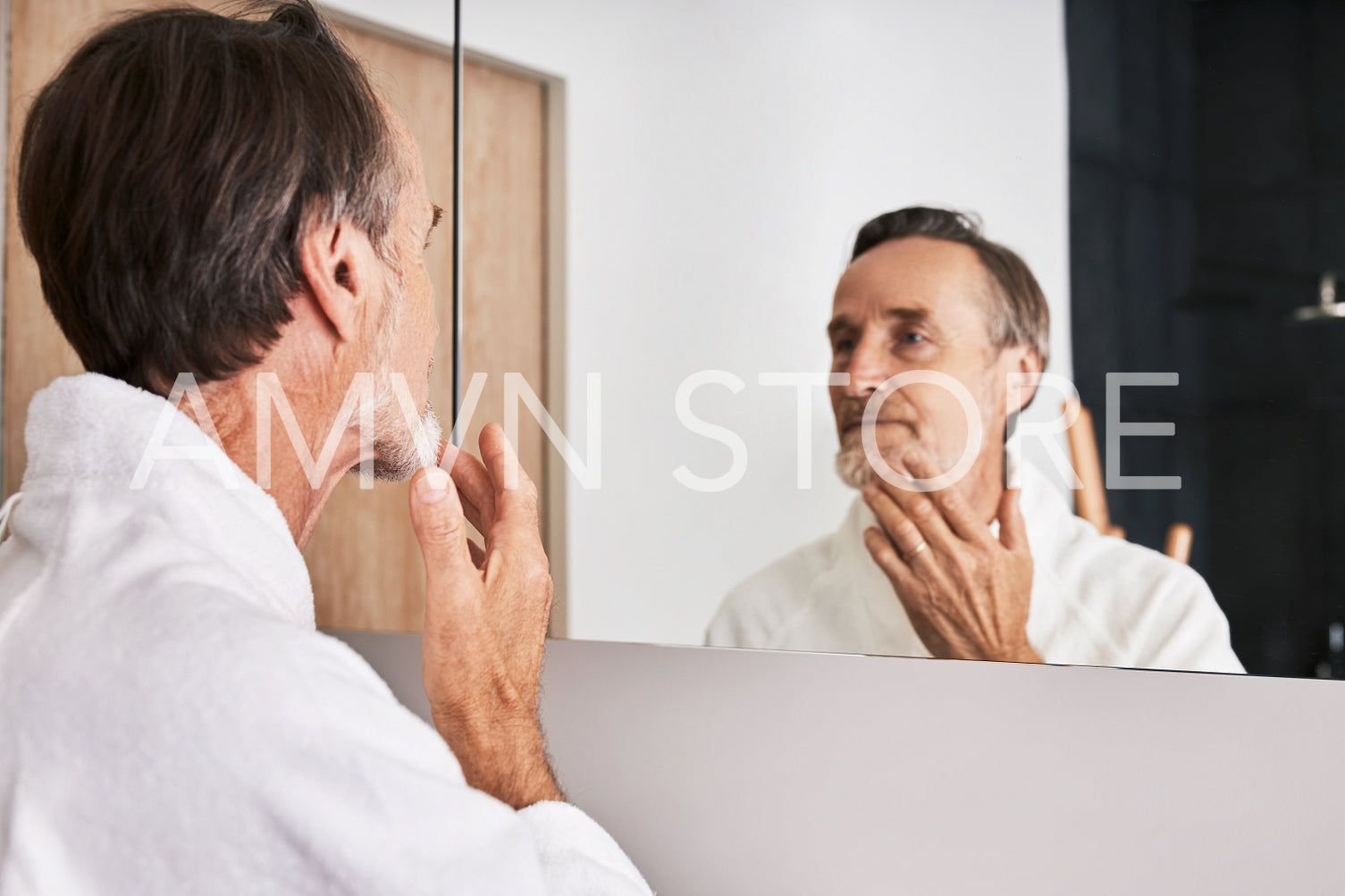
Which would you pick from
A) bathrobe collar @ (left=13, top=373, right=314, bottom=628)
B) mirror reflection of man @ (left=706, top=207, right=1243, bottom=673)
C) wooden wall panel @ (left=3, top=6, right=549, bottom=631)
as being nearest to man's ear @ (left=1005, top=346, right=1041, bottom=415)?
mirror reflection of man @ (left=706, top=207, right=1243, bottom=673)

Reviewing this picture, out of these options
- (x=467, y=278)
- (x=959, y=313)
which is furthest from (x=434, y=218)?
(x=959, y=313)

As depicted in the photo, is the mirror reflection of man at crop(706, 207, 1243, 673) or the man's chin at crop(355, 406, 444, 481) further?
the man's chin at crop(355, 406, 444, 481)

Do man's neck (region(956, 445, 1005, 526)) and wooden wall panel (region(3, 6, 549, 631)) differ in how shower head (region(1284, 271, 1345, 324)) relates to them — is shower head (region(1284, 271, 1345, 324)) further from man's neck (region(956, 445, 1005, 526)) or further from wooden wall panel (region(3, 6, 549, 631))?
wooden wall panel (region(3, 6, 549, 631))

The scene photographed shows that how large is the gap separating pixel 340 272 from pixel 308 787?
0.43 m

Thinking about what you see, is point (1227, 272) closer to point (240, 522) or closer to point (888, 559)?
point (888, 559)

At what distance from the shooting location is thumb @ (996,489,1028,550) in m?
0.79

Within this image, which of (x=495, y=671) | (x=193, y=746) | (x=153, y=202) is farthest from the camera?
(x=495, y=671)

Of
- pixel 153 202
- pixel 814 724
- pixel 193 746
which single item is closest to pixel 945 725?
pixel 814 724

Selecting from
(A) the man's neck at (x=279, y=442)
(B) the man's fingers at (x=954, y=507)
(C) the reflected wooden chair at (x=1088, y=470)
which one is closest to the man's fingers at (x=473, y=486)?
(A) the man's neck at (x=279, y=442)

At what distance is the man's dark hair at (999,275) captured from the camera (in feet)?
2.54

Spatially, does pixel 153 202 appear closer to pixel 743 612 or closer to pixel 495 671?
pixel 495 671

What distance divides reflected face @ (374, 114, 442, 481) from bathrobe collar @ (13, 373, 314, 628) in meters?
0.24

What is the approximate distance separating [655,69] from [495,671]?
1.94 ft

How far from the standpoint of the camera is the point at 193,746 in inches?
17.9
